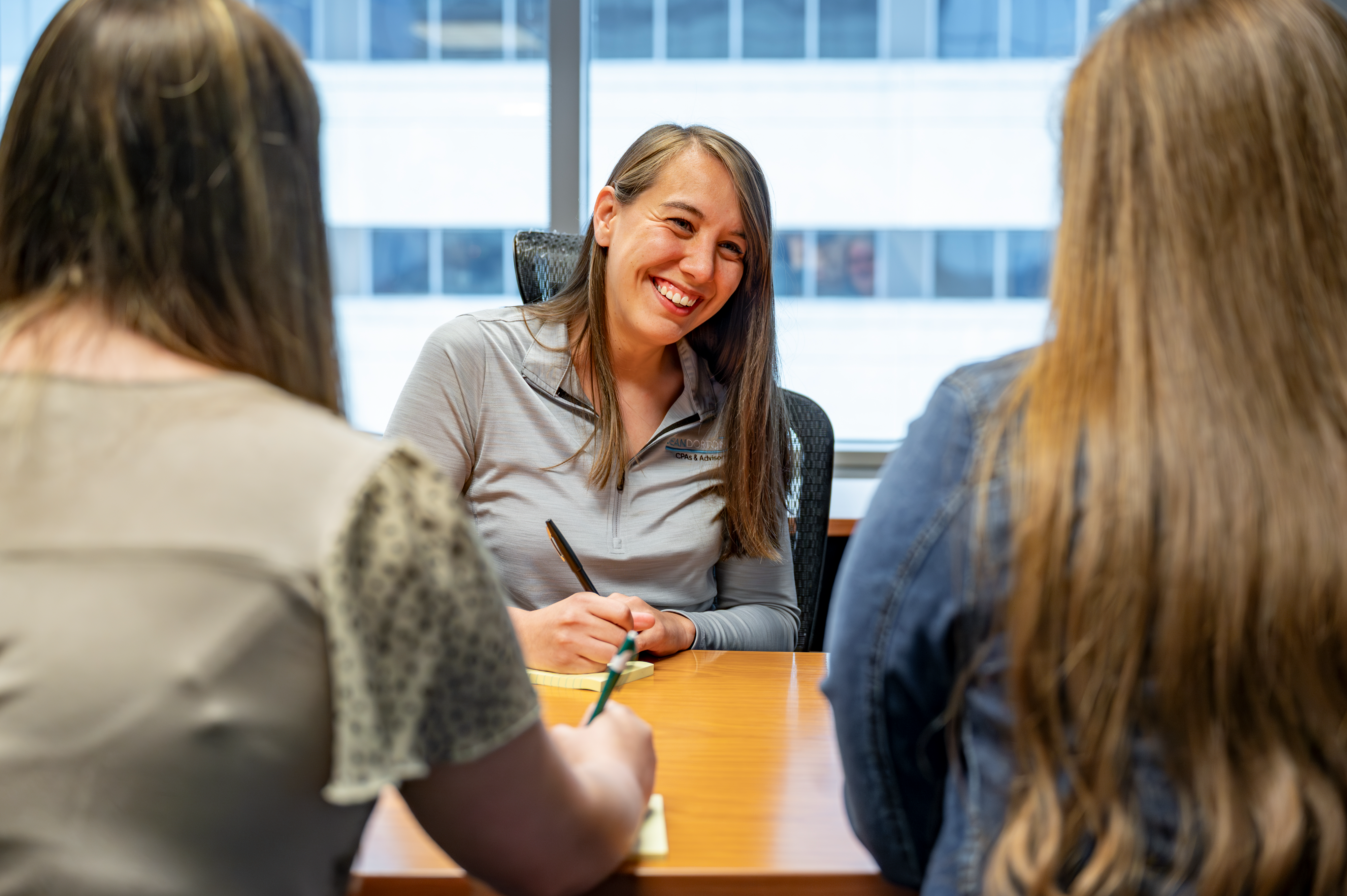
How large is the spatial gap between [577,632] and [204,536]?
28.3 inches

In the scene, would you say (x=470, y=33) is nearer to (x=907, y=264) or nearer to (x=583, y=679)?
(x=907, y=264)

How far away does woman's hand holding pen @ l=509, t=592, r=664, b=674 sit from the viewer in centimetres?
122

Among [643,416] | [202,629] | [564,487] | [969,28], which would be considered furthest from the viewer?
[969,28]

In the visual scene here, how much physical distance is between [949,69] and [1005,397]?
2552 mm

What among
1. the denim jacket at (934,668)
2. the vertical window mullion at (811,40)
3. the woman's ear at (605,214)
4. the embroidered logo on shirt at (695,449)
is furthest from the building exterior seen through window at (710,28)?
the denim jacket at (934,668)

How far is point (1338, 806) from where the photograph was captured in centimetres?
63

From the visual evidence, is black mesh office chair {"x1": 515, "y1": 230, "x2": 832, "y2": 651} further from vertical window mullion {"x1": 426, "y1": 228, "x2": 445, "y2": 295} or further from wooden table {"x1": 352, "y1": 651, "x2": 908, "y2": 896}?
vertical window mullion {"x1": 426, "y1": 228, "x2": 445, "y2": 295}

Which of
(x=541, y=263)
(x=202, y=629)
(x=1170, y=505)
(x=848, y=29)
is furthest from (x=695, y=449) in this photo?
(x=848, y=29)

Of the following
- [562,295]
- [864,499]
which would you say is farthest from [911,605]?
[864,499]

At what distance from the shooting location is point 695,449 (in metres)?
1.65

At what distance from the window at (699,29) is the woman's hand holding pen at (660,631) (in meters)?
2.07

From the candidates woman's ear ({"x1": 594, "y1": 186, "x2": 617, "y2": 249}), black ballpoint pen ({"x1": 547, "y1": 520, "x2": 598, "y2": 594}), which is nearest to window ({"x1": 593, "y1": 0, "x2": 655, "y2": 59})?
woman's ear ({"x1": 594, "y1": 186, "x2": 617, "y2": 249})

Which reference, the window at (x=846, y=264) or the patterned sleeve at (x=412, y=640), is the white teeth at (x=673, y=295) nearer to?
the patterned sleeve at (x=412, y=640)

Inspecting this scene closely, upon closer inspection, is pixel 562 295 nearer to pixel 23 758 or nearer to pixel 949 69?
pixel 23 758
